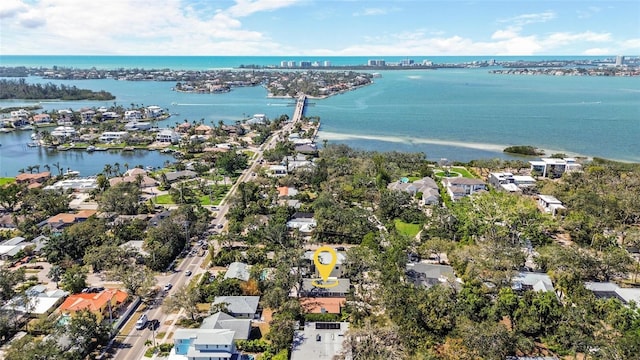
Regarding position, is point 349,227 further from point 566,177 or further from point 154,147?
point 154,147

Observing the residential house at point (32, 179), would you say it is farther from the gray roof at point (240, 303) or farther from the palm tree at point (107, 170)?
the gray roof at point (240, 303)

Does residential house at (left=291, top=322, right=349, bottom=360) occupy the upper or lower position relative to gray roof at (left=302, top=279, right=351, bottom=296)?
lower

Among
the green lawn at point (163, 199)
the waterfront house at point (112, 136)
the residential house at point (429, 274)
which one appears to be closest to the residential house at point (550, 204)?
the residential house at point (429, 274)

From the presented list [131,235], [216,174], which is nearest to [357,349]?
[131,235]

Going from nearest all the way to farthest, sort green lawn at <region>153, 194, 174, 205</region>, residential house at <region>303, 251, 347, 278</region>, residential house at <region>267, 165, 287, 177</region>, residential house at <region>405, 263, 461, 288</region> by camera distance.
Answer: residential house at <region>405, 263, 461, 288</region>
residential house at <region>303, 251, 347, 278</region>
green lawn at <region>153, 194, 174, 205</region>
residential house at <region>267, 165, 287, 177</region>

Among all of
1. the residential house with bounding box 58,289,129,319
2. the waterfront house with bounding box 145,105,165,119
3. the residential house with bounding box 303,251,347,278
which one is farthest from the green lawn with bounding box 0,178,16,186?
the waterfront house with bounding box 145,105,165,119

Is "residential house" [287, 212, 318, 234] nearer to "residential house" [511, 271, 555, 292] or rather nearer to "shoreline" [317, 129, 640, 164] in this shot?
"residential house" [511, 271, 555, 292]

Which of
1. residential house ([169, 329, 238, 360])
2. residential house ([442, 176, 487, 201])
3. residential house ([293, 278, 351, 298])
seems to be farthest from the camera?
residential house ([442, 176, 487, 201])

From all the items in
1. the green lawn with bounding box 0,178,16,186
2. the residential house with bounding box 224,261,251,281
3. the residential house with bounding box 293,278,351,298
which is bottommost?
the residential house with bounding box 293,278,351,298
